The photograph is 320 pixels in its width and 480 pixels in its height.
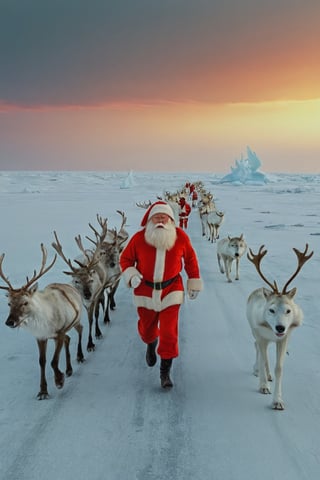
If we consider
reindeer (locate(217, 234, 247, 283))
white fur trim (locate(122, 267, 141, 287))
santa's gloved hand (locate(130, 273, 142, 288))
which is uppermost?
white fur trim (locate(122, 267, 141, 287))

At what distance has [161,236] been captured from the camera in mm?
4734

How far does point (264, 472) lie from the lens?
3252 millimetres

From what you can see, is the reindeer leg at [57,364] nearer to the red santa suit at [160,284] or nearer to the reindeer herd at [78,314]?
the reindeer herd at [78,314]

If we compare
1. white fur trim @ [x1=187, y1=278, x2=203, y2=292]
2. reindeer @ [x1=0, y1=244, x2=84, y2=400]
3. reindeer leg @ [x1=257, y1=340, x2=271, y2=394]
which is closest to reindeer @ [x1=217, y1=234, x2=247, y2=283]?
white fur trim @ [x1=187, y1=278, x2=203, y2=292]

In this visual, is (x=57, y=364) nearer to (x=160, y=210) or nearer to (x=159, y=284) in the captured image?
(x=159, y=284)

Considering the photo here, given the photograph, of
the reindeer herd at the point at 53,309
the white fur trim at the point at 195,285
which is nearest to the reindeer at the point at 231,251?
the reindeer herd at the point at 53,309

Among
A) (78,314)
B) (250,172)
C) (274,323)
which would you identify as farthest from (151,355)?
(250,172)

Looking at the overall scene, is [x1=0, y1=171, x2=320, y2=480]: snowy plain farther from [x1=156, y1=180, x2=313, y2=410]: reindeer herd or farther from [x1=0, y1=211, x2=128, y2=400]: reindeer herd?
[x1=0, y1=211, x2=128, y2=400]: reindeer herd

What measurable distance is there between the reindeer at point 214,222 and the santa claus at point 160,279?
9121 millimetres

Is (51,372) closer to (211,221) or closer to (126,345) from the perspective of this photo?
(126,345)

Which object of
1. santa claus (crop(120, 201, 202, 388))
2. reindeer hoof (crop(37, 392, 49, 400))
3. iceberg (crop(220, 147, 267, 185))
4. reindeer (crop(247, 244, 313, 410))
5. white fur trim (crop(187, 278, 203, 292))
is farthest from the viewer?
iceberg (crop(220, 147, 267, 185))

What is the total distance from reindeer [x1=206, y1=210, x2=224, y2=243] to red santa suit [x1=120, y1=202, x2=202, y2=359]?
913 centimetres

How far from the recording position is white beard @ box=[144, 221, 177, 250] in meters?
4.73

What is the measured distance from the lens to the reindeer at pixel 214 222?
45.7ft
